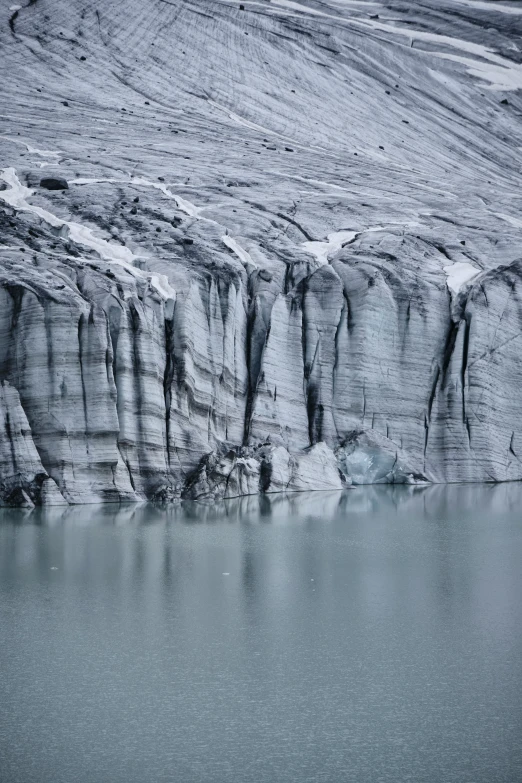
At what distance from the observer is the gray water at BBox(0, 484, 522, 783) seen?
479 inches

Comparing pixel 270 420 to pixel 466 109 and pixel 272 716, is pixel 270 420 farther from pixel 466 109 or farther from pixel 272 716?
pixel 466 109

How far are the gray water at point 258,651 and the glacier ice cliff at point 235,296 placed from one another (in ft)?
16.2

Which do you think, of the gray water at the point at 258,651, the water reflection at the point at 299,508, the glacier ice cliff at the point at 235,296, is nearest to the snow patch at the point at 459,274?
the glacier ice cliff at the point at 235,296

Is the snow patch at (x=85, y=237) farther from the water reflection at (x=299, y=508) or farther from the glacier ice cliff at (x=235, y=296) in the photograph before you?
the water reflection at (x=299, y=508)

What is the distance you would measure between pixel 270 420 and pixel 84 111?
2468 centimetres

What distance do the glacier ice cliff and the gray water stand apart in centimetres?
493

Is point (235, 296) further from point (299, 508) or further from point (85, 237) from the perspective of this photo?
point (299, 508)

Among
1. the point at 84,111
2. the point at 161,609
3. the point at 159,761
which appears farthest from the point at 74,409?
the point at 84,111

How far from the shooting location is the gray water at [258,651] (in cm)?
1216

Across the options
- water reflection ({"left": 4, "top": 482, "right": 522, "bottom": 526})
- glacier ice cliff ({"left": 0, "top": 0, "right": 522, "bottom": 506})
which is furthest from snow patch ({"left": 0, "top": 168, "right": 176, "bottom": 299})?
water reflection ({"left": 4, "top": 482, "right": 522, "bottom": 526})

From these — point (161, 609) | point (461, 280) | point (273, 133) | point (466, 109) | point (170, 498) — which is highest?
point (466, 109)

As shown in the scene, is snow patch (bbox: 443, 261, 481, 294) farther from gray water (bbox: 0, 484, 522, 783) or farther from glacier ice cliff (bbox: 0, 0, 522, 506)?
gray water (bbox: 0, 484, 522, 783)

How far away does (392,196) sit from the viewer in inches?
1876

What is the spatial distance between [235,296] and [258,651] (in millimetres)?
21053
